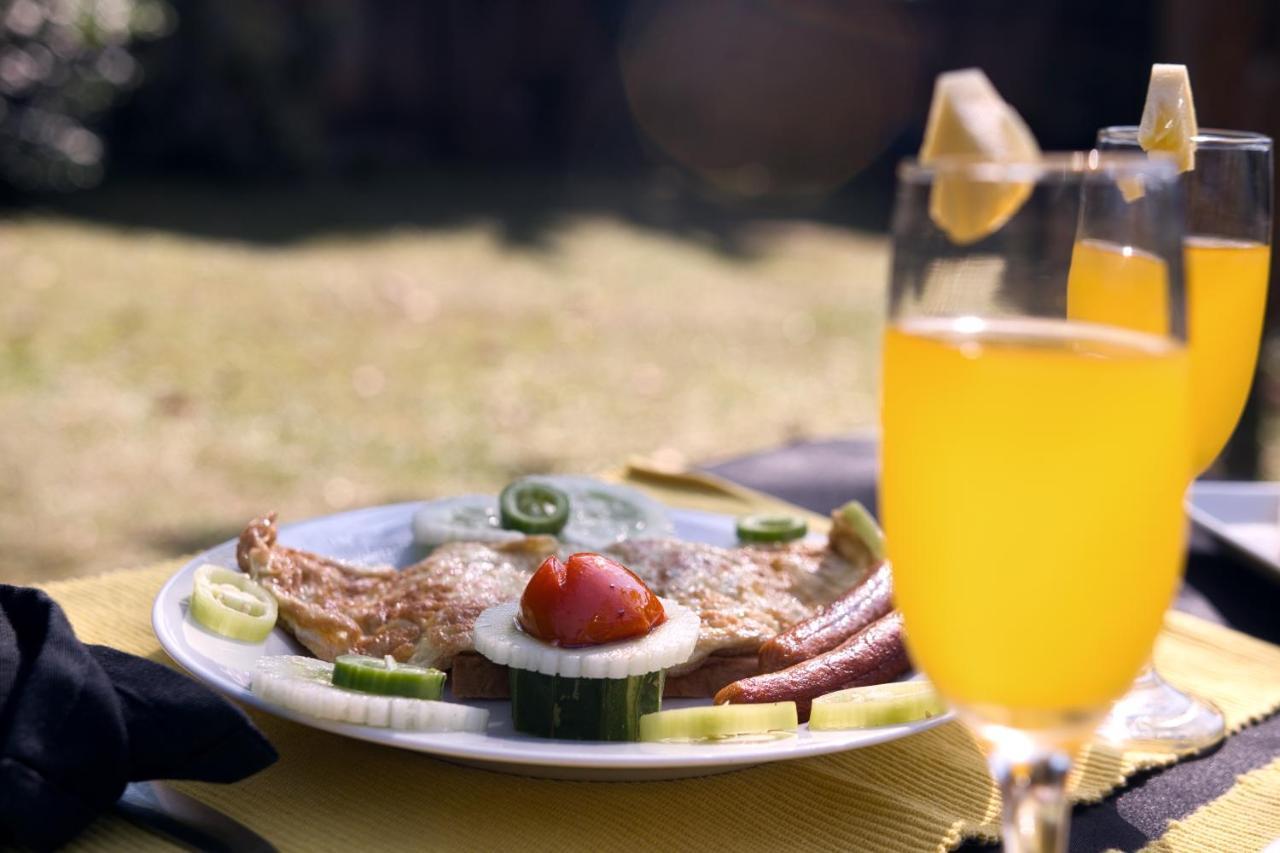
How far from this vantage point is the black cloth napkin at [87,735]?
1229mm

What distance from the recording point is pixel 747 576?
185 centimetres

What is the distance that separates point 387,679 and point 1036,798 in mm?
688

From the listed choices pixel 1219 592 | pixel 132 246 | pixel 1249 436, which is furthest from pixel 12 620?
pixel 132 246

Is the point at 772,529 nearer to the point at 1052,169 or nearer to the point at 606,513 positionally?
the point at 606,513

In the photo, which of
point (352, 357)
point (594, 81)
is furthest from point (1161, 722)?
point (594, 81)

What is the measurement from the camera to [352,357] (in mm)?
7438

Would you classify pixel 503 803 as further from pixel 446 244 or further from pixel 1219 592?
pixel 446 244

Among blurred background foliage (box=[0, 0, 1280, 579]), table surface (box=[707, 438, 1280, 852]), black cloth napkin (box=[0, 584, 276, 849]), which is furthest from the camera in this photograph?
blurred background foliage (box=[0, 0, 1280, 579])

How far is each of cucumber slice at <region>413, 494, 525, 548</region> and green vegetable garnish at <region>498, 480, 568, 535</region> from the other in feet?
0.07

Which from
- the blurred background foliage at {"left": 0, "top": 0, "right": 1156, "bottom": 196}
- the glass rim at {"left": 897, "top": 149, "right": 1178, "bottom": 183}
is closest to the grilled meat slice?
the glass rim at {"left": 897, "top": 149, "right": 1178, "bottom": 183}

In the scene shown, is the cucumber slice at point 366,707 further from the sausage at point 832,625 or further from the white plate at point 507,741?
the sausage at point 832,625

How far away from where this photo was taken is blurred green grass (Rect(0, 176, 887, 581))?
222 inches

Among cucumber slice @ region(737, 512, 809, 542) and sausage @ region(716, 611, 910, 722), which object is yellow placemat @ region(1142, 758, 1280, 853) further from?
cucumber slice @ region(737, 512, 809, 542)

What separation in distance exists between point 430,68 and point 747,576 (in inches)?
510
